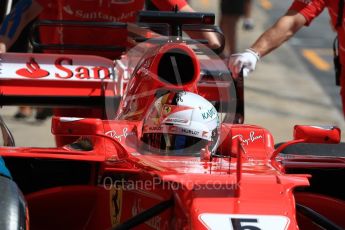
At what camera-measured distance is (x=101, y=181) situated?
5.00m

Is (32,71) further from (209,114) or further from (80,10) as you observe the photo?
(209,114)

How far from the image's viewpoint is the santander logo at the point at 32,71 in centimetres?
630

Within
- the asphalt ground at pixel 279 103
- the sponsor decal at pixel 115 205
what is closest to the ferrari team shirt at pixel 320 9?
the sponsor decal at pixel 115 205

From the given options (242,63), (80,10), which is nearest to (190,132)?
(242,63)

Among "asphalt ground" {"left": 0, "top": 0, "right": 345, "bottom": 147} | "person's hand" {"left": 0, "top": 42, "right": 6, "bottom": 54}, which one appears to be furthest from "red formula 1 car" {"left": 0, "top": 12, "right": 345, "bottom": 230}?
"asphalt ground" {"left": 0, "top": 0, "right": 345, "bottom": 147}

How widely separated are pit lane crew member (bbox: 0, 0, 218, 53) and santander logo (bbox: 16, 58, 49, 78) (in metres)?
0.90

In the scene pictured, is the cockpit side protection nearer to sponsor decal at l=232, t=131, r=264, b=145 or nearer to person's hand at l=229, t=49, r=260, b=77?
sponsor decal at l=232, t=131, r=264, b=145

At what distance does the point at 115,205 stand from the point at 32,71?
1.74 m

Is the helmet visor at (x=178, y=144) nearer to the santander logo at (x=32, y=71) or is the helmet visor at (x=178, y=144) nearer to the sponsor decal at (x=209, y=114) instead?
the sponsor decal at (x=209, y=114)

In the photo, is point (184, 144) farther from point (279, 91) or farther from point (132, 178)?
point (279, 91)

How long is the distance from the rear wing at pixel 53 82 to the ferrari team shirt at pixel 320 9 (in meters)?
1.39

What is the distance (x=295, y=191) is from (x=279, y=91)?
6.56 meters

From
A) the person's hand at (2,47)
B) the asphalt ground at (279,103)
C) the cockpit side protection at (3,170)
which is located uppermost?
the person's hand at (2,47)

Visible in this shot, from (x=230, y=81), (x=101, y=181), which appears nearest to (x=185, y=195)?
(x=101, y=181)
